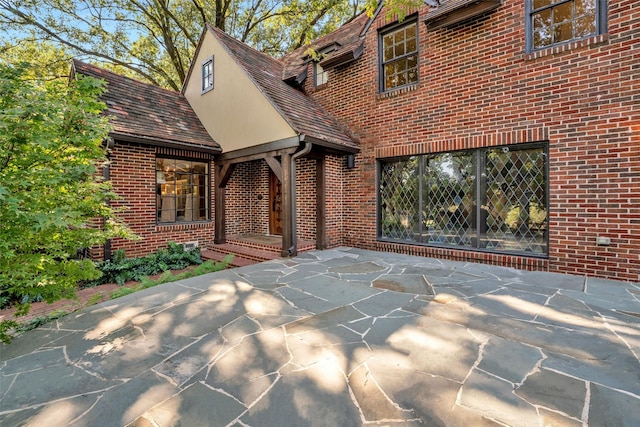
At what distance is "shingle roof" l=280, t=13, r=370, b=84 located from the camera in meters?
7.03

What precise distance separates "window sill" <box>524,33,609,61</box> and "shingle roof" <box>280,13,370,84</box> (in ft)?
11.6

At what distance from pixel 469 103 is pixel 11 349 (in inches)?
278

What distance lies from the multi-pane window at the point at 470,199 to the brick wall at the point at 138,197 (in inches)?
206

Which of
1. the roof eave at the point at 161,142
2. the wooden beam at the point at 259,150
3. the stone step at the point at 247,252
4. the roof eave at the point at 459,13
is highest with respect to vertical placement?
the roof eave at the point at 459,13

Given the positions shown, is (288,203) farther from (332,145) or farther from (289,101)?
(289,101)

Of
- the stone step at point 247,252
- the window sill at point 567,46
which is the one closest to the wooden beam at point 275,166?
the stone step at point 247,252

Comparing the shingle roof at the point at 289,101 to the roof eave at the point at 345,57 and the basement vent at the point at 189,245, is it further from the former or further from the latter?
the basement vent at the point at 189,245

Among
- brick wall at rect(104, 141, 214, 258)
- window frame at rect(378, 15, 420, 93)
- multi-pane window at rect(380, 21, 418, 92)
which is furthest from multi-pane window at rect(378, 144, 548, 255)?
brick wall at rect(104, 141, 214, 258)

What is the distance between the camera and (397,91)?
6.54m

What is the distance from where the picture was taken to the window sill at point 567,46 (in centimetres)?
441

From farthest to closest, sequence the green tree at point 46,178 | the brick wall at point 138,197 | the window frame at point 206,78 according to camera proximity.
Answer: the window frame at point 206,78, the brick wall at point 138,197, the green tree at point 46,178

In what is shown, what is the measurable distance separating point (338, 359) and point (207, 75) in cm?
872

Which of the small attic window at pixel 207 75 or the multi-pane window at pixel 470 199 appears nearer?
the multi-pane window at pixel 470 199

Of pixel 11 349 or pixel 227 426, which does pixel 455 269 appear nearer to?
pixel 227 426
